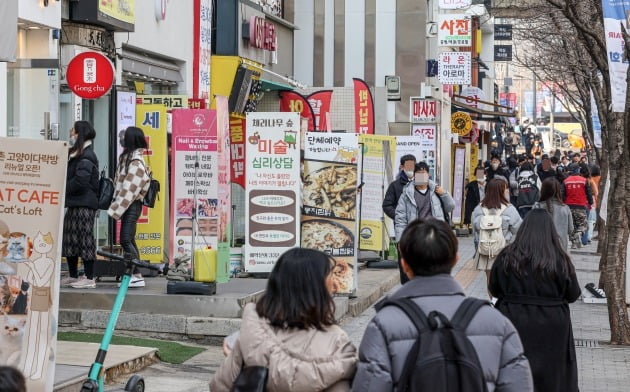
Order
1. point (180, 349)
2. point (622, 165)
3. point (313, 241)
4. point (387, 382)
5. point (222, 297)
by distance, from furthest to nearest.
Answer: point (313, 241) < point (622, 165) < point (222, 297) < point (180, 349) < point (387, 382)

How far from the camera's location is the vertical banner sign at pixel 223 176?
12.6m

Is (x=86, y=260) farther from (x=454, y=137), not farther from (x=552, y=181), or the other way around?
(x=454, y=137)

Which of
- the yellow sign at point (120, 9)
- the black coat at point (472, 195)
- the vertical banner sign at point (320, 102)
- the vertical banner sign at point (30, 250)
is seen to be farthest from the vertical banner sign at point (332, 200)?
the black coat at point (472, 195)

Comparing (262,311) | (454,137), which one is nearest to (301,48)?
(454,137)

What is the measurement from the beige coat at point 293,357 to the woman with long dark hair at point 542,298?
2.86 m

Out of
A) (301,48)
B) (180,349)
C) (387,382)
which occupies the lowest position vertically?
(180,349)

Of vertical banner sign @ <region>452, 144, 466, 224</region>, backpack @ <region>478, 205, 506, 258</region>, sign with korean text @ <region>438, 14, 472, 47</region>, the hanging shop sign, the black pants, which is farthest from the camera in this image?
the hanging shop sign

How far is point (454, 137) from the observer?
1515 inches

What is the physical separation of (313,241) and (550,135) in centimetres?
8368

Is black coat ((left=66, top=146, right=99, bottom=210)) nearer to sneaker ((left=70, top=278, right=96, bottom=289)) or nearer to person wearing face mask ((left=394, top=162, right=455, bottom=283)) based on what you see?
sneaker ((left=70, top=278, right=96, bottom=289))

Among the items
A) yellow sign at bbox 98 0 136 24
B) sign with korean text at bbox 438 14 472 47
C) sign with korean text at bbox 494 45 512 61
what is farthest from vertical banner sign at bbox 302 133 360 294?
sign with korean text at bbox 494 45 512 61

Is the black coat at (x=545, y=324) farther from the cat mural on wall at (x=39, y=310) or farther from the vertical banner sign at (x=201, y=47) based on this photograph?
the vertical banner sign at (x=201, y=47)

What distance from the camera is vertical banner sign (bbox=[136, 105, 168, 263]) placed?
50.6 ft

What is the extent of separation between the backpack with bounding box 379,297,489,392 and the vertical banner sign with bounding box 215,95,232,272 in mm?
8268
